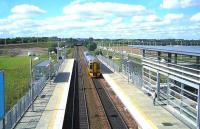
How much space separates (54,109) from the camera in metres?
26.8

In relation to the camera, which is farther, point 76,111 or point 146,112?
point 76,111

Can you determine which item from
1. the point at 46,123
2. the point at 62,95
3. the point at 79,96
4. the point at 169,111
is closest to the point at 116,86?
the point at 79,96

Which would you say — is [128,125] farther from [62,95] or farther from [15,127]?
[62,95]

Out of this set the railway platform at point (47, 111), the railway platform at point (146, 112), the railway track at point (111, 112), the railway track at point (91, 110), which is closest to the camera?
the railway platform at point (146, 112)

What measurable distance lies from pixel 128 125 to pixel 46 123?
554 centimetres

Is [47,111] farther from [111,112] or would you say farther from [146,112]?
[146,112]

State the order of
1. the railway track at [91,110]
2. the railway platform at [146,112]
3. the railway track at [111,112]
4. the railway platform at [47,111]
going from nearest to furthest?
the railway platform at [146,112] < the railway platform at [47,111] < the railway track at [111,112] < the railway track at [91,110]

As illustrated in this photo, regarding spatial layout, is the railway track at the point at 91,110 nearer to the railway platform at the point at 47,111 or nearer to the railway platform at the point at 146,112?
the railway platform at the point at 47,111

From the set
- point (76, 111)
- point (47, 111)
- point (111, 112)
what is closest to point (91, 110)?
point (76, 111)

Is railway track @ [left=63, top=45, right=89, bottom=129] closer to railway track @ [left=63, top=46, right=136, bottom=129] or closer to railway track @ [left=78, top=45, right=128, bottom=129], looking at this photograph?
railway track @ [left=63, top=46, right=136, bottom=129]

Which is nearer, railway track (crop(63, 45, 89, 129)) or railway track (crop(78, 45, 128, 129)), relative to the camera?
railway track (crop(78, 45, 128, 129))

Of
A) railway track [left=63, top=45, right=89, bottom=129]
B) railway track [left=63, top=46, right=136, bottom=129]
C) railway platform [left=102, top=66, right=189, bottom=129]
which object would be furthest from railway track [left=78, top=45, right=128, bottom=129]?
railway track [left=63, top=45, right=89, bottom=129]

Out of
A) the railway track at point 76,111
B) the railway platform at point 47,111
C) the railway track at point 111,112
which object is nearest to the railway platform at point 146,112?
the railway track at point 111,112

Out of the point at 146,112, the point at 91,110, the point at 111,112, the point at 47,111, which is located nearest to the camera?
the point at 146,112
